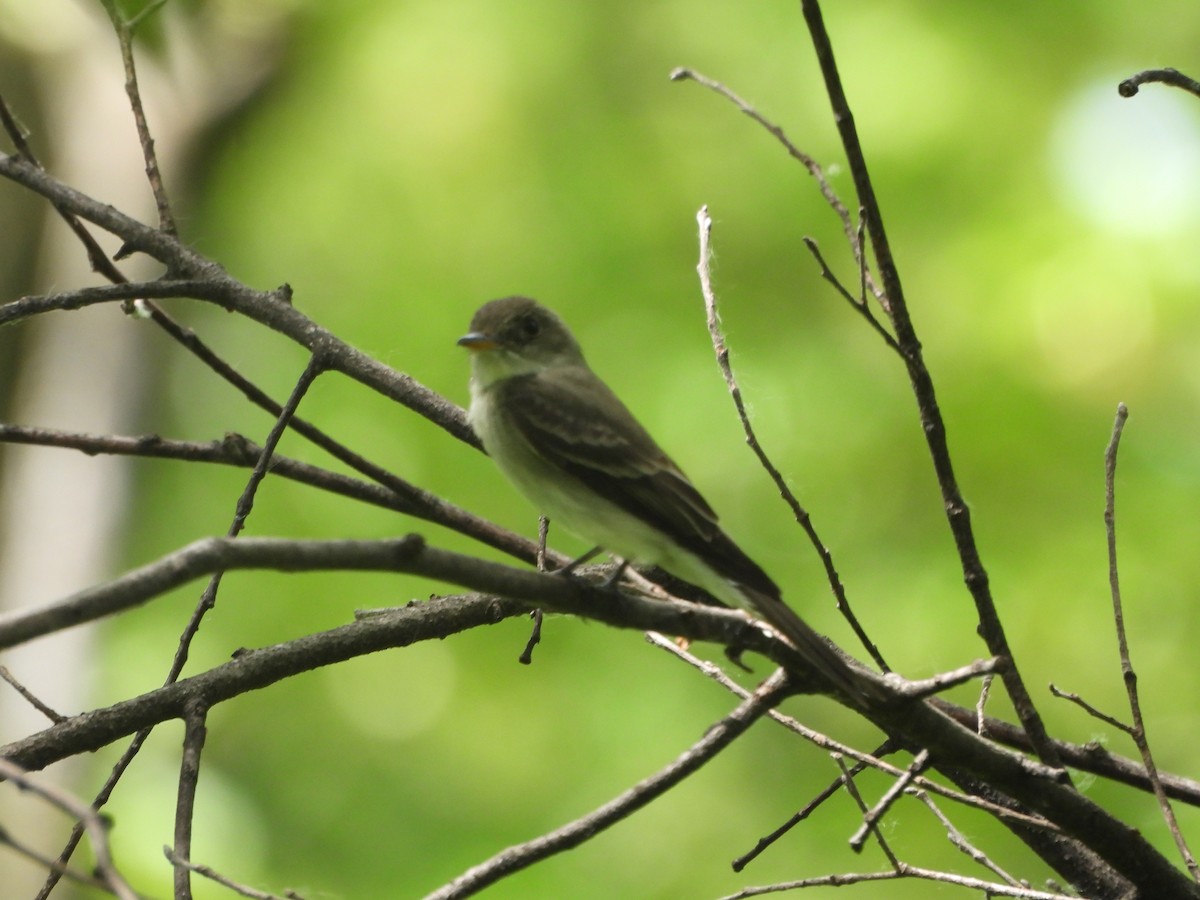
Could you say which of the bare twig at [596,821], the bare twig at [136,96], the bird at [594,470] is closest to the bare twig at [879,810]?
the bare twig at [596,821]

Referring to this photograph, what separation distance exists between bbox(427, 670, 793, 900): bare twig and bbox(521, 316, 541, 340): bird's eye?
79.8 inches

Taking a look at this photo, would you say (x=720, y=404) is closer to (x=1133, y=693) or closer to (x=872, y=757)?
(x=872, y=757)

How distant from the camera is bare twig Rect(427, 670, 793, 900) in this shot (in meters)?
1.86

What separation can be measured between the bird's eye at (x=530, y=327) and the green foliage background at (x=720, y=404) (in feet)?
9.24

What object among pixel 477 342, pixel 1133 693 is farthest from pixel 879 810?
pixel 477 342

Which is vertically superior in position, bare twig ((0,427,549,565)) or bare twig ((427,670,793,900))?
bare twig ((0,427,549,565))

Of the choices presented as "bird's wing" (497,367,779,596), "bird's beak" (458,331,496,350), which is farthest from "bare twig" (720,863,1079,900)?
"bird's beak" (458,331,496,350)

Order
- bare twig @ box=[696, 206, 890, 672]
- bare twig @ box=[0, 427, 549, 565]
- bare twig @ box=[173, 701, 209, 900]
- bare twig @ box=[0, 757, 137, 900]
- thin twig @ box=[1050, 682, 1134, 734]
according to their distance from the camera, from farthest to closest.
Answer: bare twig @ box=[0, 427, 549, 565]
bare twig @ box=[696, 206, 890, 672]
thin twig @ box=[1050, 682, 1134, 734]
bare twig @ box=[173, 701, 209, 900]
bare twig @ box=[0, 757, 137, 900]

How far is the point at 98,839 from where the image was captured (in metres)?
1.47

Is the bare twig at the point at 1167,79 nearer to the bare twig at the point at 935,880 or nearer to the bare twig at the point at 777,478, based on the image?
the bare twig at the point at 777,478

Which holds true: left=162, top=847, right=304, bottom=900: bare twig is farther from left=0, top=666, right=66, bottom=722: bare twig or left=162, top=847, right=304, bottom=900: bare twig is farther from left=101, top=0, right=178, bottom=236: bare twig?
left=101, top=0, right=178, bottom=236: bare twig

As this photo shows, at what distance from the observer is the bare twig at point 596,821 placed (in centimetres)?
186

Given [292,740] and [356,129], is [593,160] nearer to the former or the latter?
[356,129]

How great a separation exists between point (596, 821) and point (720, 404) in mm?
5757
